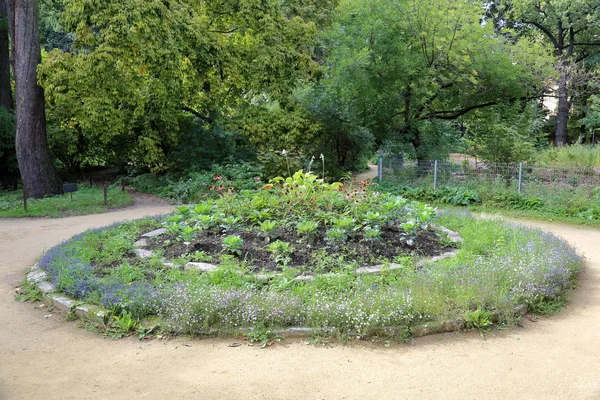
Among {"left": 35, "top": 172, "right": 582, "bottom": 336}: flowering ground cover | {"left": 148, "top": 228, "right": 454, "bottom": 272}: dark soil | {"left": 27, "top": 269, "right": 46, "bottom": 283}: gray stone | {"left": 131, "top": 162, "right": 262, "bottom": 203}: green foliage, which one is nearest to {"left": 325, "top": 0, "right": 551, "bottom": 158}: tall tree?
{"left": 131, "top": 162, "right": 262, "bottom": 203}: green foliage

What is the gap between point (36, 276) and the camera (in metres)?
6.48

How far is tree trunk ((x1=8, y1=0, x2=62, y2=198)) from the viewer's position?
12938 millimetres

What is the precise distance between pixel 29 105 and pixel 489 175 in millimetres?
12389

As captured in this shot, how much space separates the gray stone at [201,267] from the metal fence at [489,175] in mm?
9327

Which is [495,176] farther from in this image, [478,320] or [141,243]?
[141,243]

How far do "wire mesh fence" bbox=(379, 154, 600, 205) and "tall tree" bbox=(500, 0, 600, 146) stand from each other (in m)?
13.0

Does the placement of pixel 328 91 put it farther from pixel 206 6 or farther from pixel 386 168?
pixel 206 6

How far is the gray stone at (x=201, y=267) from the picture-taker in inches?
229

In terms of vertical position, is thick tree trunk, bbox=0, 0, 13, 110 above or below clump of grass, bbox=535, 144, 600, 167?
above

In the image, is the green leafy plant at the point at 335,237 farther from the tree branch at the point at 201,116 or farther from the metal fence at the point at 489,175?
the tree branch at the point at 201,116

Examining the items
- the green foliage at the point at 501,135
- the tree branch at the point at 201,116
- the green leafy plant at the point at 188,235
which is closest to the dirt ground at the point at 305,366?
the green leafy plant at the point at 188,235

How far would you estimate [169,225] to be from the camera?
7289 millimetres

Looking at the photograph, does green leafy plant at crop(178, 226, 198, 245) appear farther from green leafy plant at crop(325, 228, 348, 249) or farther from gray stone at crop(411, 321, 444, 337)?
gray stone at crop(411, 321, 444, 337)

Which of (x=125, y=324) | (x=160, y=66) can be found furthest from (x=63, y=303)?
(x=160, y=66)
